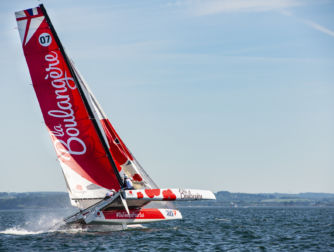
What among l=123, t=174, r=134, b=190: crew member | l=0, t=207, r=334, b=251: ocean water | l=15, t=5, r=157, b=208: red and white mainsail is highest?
l=15, t=5, r=157, b=208: red and white mainsail

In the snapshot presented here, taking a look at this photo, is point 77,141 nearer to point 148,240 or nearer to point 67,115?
point 67,115

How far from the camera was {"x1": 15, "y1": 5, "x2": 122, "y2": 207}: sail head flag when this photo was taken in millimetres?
26188

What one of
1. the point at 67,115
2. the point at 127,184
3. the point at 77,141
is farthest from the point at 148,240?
the point at 67,115

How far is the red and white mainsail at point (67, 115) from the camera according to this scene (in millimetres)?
26203

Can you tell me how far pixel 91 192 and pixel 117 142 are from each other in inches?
123

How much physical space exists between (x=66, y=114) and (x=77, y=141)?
1339 millimetres

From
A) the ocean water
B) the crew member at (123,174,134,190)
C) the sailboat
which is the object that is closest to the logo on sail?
the sailboat

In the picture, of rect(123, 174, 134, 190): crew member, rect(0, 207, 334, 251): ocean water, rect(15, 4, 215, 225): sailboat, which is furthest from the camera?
rect(123, 174, 134, 190): crew member

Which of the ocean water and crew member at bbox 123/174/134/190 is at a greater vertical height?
crew member at bbox 123/174/134/190

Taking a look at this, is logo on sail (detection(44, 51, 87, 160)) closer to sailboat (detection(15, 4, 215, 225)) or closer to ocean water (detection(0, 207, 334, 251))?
sailboat (detection(15, 4, 215, 225))

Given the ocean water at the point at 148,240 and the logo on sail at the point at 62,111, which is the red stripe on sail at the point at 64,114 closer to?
the logo on sail at the point at 62,111

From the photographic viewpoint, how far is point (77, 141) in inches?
1047

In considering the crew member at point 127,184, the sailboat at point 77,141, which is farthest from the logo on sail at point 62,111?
the crew member at point 127,184

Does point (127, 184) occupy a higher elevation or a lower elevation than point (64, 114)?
lower
